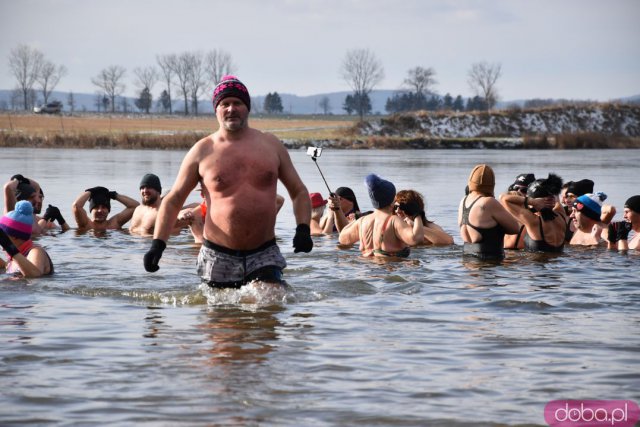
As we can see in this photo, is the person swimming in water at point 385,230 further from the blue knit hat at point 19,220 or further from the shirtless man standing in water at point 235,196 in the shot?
the blue knit hat at point 19,220

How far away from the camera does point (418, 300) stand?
9.24 m

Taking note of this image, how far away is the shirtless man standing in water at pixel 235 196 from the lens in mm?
7961

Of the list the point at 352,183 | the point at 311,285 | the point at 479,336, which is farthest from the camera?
the point at 352,183

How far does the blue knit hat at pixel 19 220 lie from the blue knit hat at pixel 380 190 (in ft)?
11.8

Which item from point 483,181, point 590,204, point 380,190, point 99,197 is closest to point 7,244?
point 380,190

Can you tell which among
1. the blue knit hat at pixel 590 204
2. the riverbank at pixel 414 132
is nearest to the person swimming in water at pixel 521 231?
the blue knit hat at pixel 590 204

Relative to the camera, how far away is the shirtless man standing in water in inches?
313

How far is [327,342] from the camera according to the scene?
287 inches

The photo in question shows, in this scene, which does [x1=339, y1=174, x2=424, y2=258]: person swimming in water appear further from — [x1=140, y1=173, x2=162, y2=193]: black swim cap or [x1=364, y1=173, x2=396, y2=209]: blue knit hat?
[x1=140, y1=173, x2=162, y2=193]: black swim cap

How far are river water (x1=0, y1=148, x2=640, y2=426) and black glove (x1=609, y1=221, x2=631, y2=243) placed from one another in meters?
0.26

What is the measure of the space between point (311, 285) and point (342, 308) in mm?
1416

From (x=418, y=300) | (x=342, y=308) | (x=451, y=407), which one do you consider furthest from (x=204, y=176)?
(x=451, y=407)

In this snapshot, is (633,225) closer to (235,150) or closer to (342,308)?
(342,308)

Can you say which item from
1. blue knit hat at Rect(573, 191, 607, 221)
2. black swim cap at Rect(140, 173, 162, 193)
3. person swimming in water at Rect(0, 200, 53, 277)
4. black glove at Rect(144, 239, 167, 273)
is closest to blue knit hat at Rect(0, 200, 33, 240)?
person swimming in water at Rect(0, 200, 53, 277)
